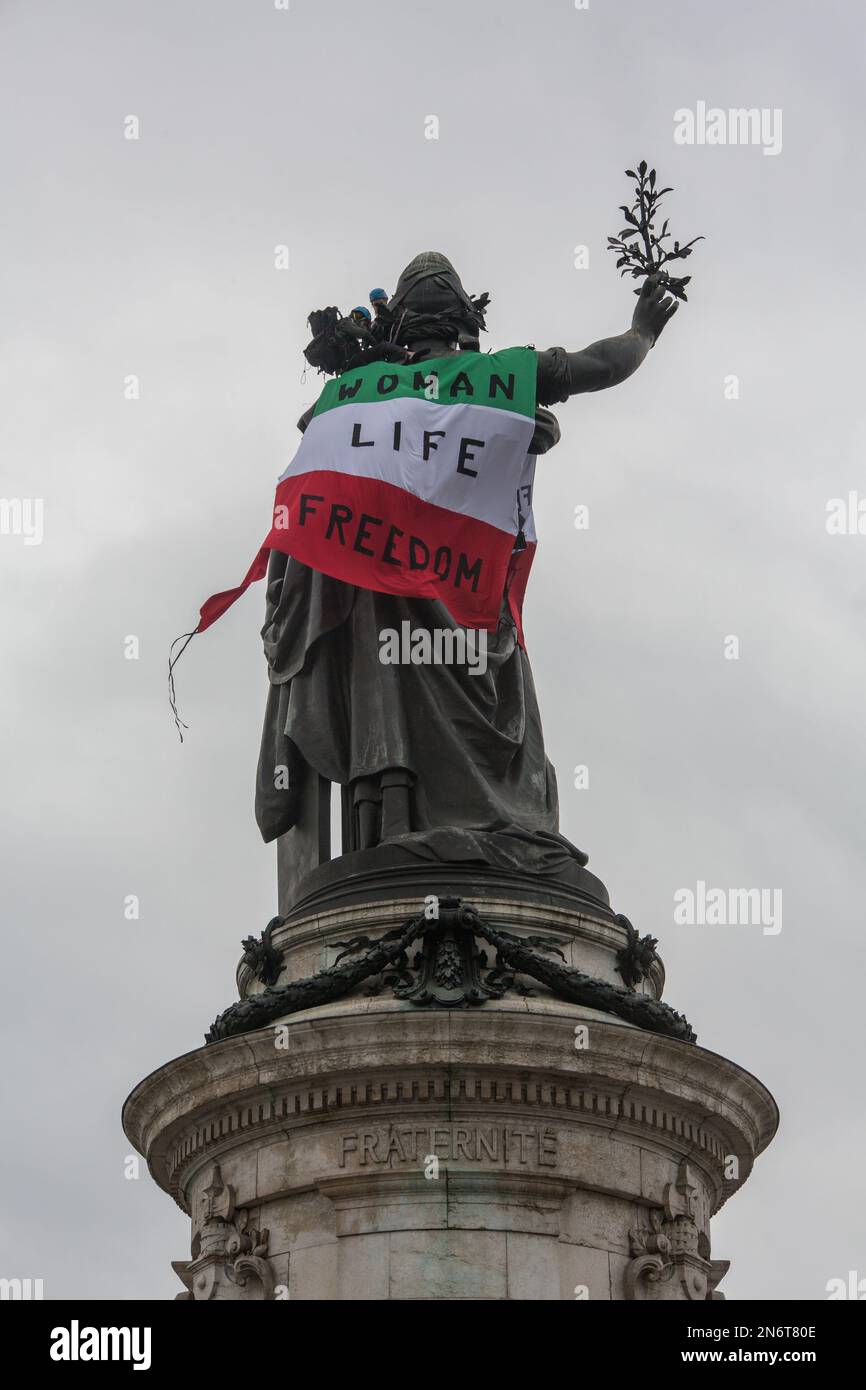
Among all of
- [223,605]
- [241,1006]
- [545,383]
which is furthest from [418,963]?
[545,383]

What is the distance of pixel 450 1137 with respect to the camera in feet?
58.5

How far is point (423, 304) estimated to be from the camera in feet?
75.8

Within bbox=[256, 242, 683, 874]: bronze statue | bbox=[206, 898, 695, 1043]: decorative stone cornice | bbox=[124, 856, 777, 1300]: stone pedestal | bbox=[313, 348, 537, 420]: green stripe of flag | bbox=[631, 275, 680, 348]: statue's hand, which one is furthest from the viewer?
bbox=[631, 275, 680, 348]: statue's hand

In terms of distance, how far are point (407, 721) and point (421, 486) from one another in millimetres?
2316

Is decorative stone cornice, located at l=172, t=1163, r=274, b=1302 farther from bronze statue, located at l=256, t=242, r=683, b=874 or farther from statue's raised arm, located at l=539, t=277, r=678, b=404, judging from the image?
statue's raised arm, located at l=539, t=277, r=678, b=404

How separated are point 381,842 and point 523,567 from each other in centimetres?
376

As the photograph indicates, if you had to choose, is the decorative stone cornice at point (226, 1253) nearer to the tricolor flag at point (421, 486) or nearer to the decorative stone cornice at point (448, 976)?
the decorative stone cornice at point (448, 976)

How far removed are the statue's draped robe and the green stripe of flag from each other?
1.85 metres

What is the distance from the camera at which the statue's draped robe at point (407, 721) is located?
20562 millimetres

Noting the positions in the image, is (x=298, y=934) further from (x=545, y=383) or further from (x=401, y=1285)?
(x=545, y=383)

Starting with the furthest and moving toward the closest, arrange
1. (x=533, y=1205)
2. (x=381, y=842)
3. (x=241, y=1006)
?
(x=381, y=842) < (x=241, y=1006) < (x=533, y=1205)

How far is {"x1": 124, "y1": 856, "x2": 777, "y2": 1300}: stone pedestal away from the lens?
17641 mm

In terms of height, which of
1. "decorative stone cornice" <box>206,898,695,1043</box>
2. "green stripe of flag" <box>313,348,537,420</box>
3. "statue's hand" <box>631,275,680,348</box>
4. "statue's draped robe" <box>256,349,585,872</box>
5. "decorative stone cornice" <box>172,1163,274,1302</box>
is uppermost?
"statue's hand" <box>631,275,680,348</box>

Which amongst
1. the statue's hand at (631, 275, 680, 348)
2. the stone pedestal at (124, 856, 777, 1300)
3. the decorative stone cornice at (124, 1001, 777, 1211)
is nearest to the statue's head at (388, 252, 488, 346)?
the statue's hand at (631, 275, 680, 348)
